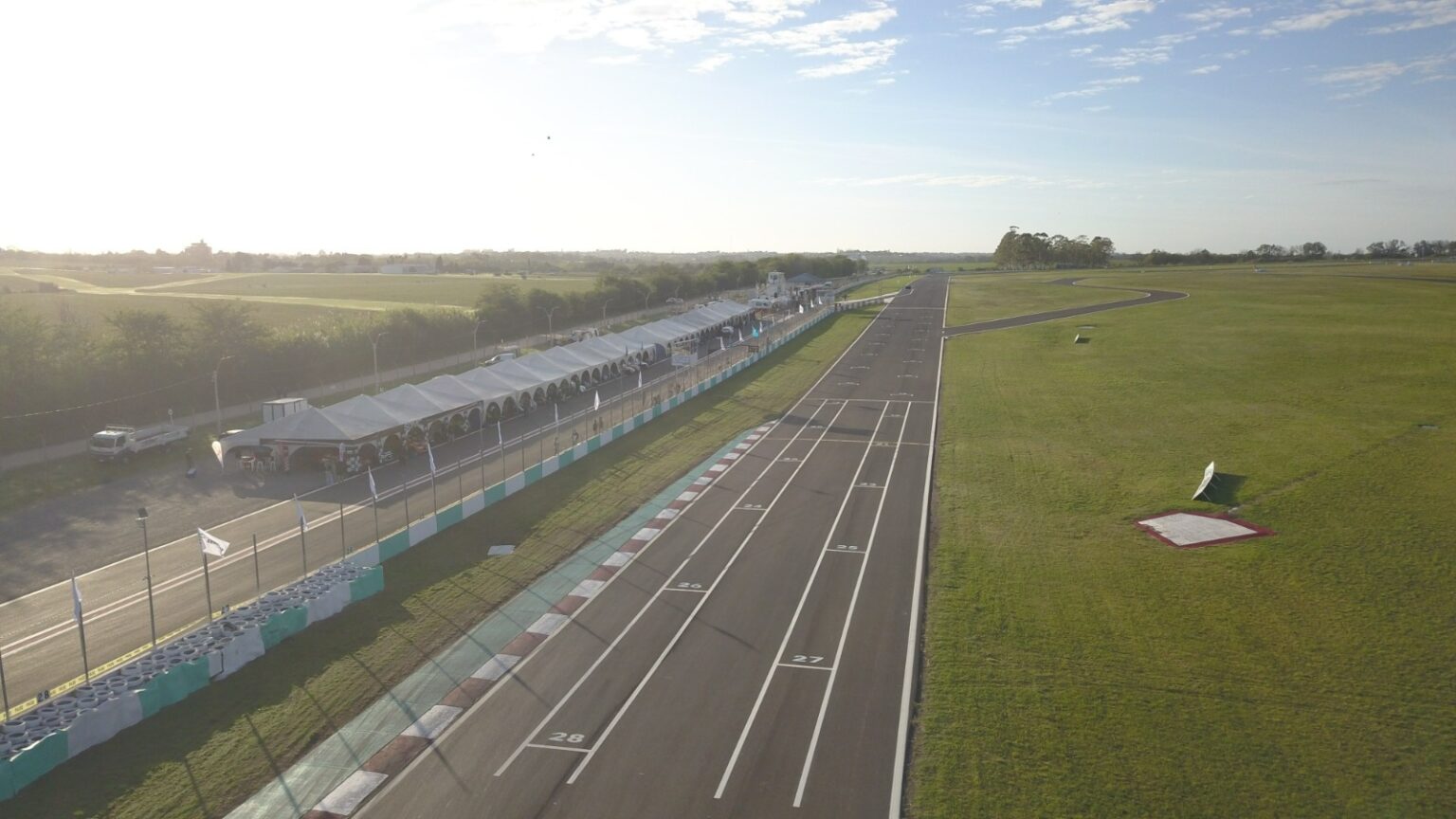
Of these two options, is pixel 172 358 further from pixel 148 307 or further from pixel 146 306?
pixel 146 306

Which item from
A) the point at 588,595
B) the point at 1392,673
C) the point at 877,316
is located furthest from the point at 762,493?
the point at 877,316

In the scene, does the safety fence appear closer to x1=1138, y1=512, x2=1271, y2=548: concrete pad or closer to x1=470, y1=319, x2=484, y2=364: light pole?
x1=1138, y1=512, x2=1271, y2=548: concrete pad

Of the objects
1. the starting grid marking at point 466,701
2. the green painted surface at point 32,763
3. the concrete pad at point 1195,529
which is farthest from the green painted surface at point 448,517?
the concrete pad at point 1195,529

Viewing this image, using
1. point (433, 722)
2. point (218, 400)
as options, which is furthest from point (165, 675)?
point (218, 400)

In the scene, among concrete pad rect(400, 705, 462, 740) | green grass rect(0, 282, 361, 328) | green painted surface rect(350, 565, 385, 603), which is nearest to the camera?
concrete pad rect(400, 705, 462, 740)

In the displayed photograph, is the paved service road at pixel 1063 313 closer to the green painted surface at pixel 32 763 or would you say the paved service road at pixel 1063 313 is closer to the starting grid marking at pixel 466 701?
the starting grid marking at pixel 466 701

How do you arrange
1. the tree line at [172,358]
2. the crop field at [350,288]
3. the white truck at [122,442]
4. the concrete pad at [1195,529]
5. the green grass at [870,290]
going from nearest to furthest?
the concrete pad at [1195,529] < the white truck at [122,442] < the tree line at [172,358] < the crop field at [350,288] < the green grass at [870,290]

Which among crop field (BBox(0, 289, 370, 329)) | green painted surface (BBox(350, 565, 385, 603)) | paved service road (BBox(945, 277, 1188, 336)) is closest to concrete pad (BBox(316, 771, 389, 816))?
green painted surface (BBox(350, 565, 385, 603))
